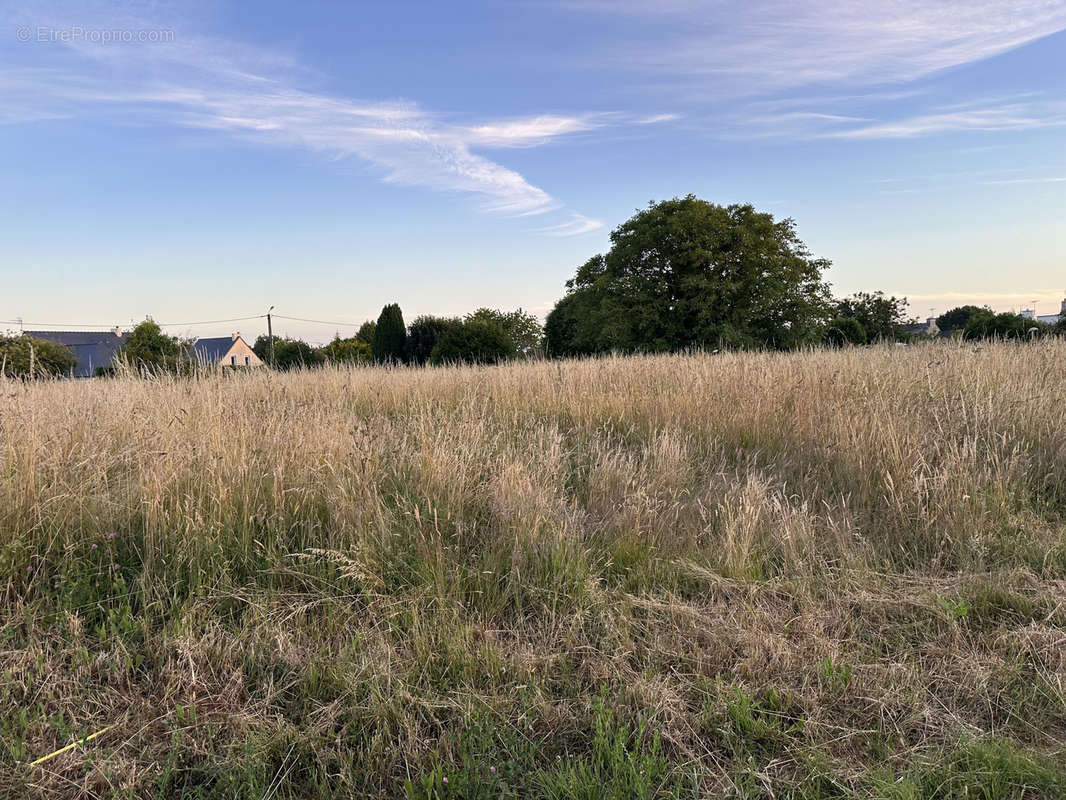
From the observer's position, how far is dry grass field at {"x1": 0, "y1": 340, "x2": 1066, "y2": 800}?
2082 mm

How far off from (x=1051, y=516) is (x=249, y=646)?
17.0 ft

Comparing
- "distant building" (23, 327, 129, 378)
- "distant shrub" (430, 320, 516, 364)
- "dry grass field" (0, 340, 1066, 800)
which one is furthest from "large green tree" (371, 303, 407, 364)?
"dry grass field" (0, 340, 1066, 800)

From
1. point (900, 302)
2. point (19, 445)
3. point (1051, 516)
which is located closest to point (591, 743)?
point (19, 445)

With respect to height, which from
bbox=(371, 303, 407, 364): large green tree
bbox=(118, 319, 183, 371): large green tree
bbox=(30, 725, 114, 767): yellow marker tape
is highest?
bbox=(371, 303, 407, 364): large green tree

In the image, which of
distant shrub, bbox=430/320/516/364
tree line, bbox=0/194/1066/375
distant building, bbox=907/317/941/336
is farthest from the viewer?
tree line, bbox=0/194/1066/375

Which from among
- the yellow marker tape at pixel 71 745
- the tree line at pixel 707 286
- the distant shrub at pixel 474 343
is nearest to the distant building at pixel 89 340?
the distant shrub at pixel 474 343

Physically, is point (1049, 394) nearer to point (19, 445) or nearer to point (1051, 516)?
point (1051, 516)

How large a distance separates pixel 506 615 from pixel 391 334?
34.1 metres

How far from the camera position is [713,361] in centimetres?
966

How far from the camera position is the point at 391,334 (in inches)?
1403

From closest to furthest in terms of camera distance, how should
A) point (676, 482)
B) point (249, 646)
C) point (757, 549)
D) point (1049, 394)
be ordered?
point (249, 646) < point (757, 549) < point (676, 482) < point (1049, 394)

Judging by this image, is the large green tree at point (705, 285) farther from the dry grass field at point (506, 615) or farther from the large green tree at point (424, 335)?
the dry grass field at point (506, 615)

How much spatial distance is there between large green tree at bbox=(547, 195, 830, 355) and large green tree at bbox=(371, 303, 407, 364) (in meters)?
11.6

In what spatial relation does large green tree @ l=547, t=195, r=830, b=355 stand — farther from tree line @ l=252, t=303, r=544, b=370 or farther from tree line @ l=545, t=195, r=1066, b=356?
tree line @ l=252, t=303, r=544, b=370
